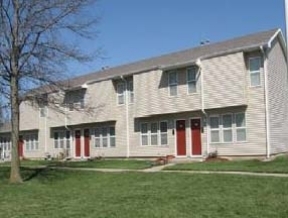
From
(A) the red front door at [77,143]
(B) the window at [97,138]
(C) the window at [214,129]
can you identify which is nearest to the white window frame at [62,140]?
(A) the red front door at [77,143]

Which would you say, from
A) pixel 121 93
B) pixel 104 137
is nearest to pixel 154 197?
pixel 121 93

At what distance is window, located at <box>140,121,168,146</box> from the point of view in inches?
1400

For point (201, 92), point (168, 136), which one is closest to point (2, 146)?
point (168, 136)

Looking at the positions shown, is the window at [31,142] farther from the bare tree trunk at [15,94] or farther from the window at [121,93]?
the bare tree trunk at [15,94]

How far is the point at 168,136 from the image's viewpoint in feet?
115

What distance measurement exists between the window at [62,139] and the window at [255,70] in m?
19.6

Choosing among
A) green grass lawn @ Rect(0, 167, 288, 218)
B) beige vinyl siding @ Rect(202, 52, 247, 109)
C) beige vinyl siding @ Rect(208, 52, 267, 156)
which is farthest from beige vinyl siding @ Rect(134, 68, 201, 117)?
green grass lawn @ Rect(0, 167, 288, 218)

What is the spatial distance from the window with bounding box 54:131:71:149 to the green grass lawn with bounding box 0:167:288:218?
23048mm

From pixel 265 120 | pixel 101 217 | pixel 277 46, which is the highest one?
pixel 277 46

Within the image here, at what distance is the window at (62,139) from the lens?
150 ft

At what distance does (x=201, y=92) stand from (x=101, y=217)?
21035 mm

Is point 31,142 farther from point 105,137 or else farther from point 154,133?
point 154,133

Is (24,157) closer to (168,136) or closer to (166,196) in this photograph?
(168,136)

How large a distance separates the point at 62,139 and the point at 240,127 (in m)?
19.7
